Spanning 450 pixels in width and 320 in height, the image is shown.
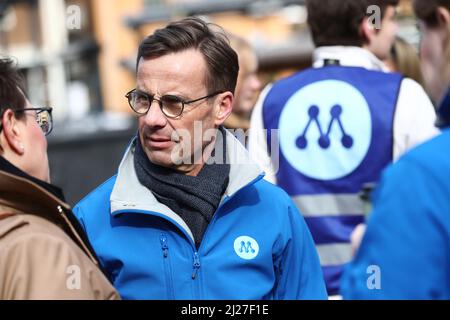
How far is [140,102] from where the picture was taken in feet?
9.44

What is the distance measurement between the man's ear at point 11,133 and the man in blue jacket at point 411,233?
1.05 metres

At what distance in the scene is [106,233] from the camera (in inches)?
110

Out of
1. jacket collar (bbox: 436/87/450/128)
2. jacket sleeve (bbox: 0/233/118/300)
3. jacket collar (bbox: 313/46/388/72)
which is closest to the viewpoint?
jacket collar (bbox: 436/87/450/128)

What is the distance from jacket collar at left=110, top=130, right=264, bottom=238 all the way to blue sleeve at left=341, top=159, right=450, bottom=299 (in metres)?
0.87

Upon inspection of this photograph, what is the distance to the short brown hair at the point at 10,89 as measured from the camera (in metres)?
2.61

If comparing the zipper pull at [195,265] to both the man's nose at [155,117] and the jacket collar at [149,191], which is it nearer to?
the jacket collar at [149,191]

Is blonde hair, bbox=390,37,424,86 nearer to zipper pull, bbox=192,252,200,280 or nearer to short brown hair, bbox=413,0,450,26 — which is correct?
zipper pull, bbox=192,252,200,280

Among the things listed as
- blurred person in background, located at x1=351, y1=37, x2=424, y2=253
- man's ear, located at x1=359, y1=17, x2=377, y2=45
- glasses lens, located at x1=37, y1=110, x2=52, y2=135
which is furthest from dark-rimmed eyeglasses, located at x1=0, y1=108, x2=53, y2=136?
blurred person in background, located at x1=351, y1=37, x2=424, y2=253

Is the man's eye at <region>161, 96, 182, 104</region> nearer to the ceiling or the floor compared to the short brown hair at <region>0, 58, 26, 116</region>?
nearer to the floor

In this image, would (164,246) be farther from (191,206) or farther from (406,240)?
(406,240)

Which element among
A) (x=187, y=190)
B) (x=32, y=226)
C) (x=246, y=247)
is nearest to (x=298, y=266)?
(x=246, y=247)

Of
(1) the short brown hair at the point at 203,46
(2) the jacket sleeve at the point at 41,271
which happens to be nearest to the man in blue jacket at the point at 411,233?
(2) the jacket sleeve at the point at 41,271

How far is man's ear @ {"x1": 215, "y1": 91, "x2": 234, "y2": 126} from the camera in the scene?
3018mm
